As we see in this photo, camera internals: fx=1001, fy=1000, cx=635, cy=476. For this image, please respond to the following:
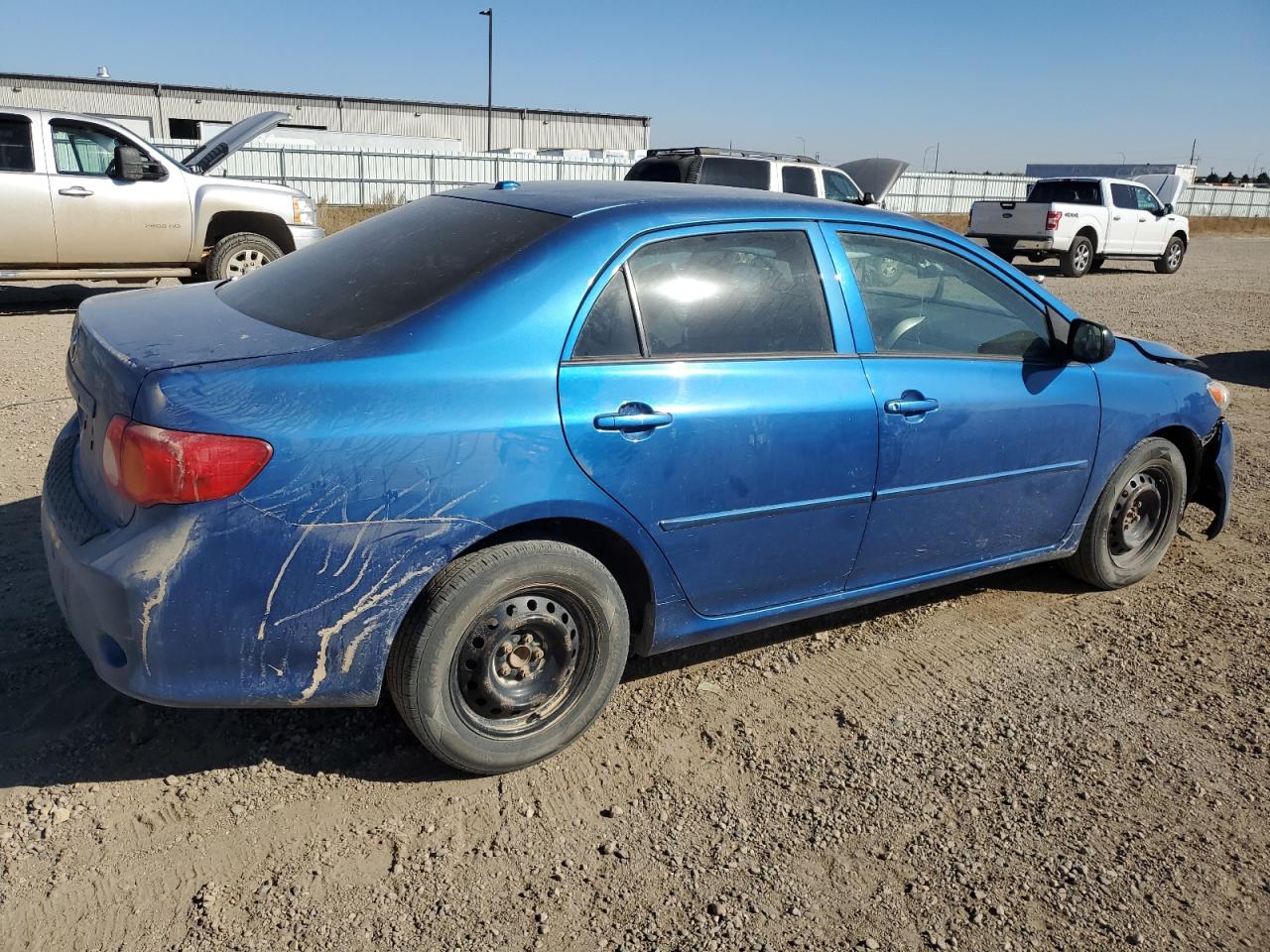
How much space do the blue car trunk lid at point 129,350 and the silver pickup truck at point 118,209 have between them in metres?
7.10

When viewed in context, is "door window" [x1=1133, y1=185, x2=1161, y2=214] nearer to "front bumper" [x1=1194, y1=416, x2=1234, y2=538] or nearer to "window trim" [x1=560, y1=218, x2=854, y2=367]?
"front bumper" [x1=1194, y1=416, x2=1234, y2=538]

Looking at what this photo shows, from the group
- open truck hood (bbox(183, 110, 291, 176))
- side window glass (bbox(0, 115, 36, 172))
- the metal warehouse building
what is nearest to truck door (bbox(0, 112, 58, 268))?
side window glass (bbox(0, 115, 36, 172))

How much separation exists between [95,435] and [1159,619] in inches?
155

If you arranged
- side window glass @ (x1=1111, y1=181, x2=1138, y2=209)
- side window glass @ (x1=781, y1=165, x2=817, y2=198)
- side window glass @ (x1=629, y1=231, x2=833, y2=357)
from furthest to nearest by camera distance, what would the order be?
side window glass @ (x1=1111, y1=181, x2=1138, y2=209) → side window glass @ (x1=781, y1=165, x2=817, y2=198) → side window glass @ (x1=629, y1=231, x2=833, y2=357)

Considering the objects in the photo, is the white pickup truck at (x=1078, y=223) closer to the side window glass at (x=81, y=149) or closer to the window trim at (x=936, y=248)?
the side window glass at (x=81, y=149)

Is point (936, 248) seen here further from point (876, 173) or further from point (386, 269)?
point (876, 173)

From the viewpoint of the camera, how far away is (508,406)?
8.65 feet

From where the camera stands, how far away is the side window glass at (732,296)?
298 centimetres

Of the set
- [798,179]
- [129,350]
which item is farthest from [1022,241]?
[129,350]

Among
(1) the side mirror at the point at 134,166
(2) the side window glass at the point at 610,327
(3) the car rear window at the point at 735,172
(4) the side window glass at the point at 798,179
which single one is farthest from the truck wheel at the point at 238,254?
(2) the side window glass at the point at 610,327

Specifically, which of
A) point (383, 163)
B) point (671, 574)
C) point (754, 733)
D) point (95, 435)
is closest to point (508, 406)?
point (671, 574)

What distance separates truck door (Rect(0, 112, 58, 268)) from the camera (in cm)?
928

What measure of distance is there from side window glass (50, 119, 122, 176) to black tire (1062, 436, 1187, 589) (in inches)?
377

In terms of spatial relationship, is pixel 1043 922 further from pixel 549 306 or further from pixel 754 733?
pixel 549 306
